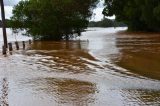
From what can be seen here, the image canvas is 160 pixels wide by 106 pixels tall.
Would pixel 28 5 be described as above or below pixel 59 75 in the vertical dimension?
above

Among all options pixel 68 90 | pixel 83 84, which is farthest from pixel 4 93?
pixel 83 84

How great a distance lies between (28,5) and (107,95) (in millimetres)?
38205

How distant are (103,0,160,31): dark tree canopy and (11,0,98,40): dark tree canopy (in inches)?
520

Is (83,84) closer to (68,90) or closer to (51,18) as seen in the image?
(68,90)

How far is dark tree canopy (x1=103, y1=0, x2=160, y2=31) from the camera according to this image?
2463 inches

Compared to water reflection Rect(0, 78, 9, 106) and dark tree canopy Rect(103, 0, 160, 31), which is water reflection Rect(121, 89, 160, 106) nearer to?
water reflection Rect(0, 78, 9, 106)

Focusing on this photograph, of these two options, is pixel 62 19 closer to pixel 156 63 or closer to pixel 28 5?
pixel 28 5

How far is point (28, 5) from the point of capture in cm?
4984

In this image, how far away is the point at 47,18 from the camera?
50469mm

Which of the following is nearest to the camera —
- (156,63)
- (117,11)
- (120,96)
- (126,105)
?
(126,105)

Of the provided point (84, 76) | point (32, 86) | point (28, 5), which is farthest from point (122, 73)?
point (28, 5)

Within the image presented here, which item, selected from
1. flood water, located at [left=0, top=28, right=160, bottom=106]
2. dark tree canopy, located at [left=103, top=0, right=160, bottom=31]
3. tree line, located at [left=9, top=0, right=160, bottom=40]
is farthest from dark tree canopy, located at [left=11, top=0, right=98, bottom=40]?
flood water, located at [left=0, top=28, right=160, bottom=106]

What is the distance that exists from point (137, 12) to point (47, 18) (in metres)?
26.4

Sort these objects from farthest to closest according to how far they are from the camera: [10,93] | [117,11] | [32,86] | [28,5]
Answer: [117,11]
[28,5]
[32,86]
[10,93]
